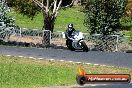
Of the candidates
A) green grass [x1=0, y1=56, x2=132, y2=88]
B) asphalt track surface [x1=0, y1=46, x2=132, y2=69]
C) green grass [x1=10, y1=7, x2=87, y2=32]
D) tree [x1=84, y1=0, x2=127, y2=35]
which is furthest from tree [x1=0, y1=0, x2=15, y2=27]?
green grass [x1=10, y1=7, x2=87, y2=32]

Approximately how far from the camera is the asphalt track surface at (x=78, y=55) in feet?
76.1

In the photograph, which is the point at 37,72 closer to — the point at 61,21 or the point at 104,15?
the point at 104,15

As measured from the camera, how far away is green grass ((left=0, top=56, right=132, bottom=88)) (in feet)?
58.5

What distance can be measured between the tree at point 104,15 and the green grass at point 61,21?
1294 centimetres

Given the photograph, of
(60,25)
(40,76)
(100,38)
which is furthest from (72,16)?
(40,76)

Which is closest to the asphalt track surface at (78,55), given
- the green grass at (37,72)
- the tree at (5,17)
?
A: the green grass at (37,72)

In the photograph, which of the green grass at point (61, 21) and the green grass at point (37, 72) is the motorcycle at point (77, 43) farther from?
the green grass at point (61, 21)

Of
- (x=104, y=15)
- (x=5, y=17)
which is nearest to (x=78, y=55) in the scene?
(x=5, y=17)

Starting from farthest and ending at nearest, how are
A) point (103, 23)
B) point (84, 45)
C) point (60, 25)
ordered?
point (60, 25) < point (103, 23) < point (84, 45)

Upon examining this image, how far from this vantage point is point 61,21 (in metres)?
52.4

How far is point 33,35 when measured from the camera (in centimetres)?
3111

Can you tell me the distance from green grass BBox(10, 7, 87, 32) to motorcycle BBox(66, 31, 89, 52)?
61.5ft

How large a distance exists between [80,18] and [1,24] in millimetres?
A: 26173

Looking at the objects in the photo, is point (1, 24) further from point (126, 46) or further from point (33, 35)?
point (126, 46)
